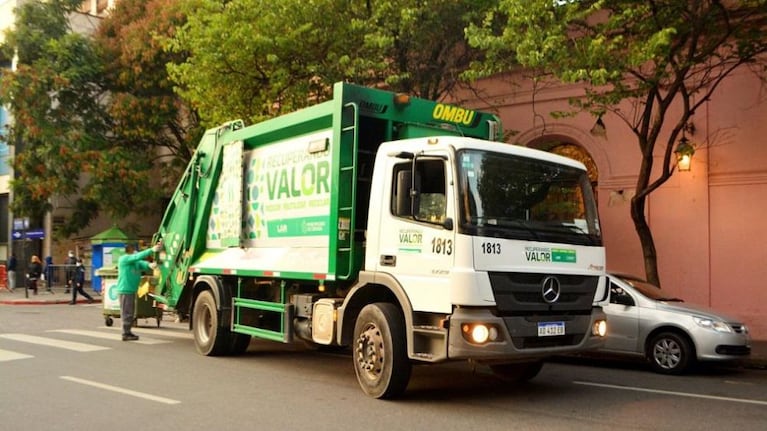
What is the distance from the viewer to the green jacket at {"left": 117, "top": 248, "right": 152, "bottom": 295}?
41.4 ft

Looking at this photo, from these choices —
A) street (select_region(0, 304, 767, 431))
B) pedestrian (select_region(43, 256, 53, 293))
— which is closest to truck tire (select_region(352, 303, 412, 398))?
street (select_region(0, 304, 767, 431))

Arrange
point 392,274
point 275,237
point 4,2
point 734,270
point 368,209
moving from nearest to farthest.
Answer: point 392,274 < point 368,209 < point 275,237 < point 734,270 < point 4,2

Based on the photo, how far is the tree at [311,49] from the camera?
47.0ft

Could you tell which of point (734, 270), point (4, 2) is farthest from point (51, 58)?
point (734, 270)

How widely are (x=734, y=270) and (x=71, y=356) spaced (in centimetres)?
1264

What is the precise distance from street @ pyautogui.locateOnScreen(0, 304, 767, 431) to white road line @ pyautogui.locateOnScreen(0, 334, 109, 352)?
0.03m

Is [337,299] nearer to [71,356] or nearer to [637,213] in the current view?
[71,356]

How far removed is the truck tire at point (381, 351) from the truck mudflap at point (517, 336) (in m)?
0.72

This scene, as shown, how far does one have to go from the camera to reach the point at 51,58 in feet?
85.9

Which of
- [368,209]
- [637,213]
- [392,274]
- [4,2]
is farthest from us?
[4,2]

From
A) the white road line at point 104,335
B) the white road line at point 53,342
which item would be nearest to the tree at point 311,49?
the white road line at point 104,335

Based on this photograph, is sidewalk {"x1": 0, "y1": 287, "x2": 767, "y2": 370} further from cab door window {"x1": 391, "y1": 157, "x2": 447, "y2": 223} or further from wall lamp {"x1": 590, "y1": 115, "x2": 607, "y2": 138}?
cab door window {"x1": 391, "y1": 157, "x2": 447, "y2": 223}

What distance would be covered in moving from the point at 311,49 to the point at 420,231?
8877 millimetres

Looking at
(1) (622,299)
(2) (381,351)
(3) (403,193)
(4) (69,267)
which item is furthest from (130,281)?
(4) (69,267)
